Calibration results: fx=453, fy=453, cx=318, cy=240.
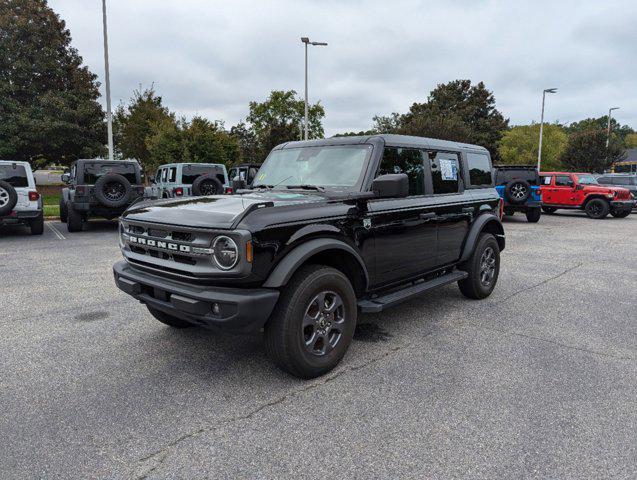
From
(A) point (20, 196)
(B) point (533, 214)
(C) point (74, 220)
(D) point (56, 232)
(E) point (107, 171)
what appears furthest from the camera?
(B) point (533, 214)

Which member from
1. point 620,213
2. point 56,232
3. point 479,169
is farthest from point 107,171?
point 620,213

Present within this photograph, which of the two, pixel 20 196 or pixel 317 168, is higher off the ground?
pixel 317 168

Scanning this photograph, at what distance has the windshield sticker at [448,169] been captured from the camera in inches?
196

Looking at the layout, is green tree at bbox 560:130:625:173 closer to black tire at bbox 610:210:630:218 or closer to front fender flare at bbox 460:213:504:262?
black tire at bbox 610:210:630:218

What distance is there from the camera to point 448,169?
5.07 meters

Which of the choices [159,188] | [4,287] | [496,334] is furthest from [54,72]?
[496,334]

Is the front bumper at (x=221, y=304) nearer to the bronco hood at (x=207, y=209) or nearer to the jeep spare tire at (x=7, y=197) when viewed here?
the bronco hood at (x=207, y=209)

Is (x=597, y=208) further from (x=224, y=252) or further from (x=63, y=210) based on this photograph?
(x=63, y=210)

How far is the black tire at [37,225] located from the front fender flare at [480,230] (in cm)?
1008

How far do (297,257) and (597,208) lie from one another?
18.4m

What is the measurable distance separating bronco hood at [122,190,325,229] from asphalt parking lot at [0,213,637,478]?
119 centimetres

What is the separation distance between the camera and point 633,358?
3.87 metres

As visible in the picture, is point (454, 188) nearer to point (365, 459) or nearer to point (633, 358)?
point (633, 358)

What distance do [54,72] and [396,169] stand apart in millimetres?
25908
